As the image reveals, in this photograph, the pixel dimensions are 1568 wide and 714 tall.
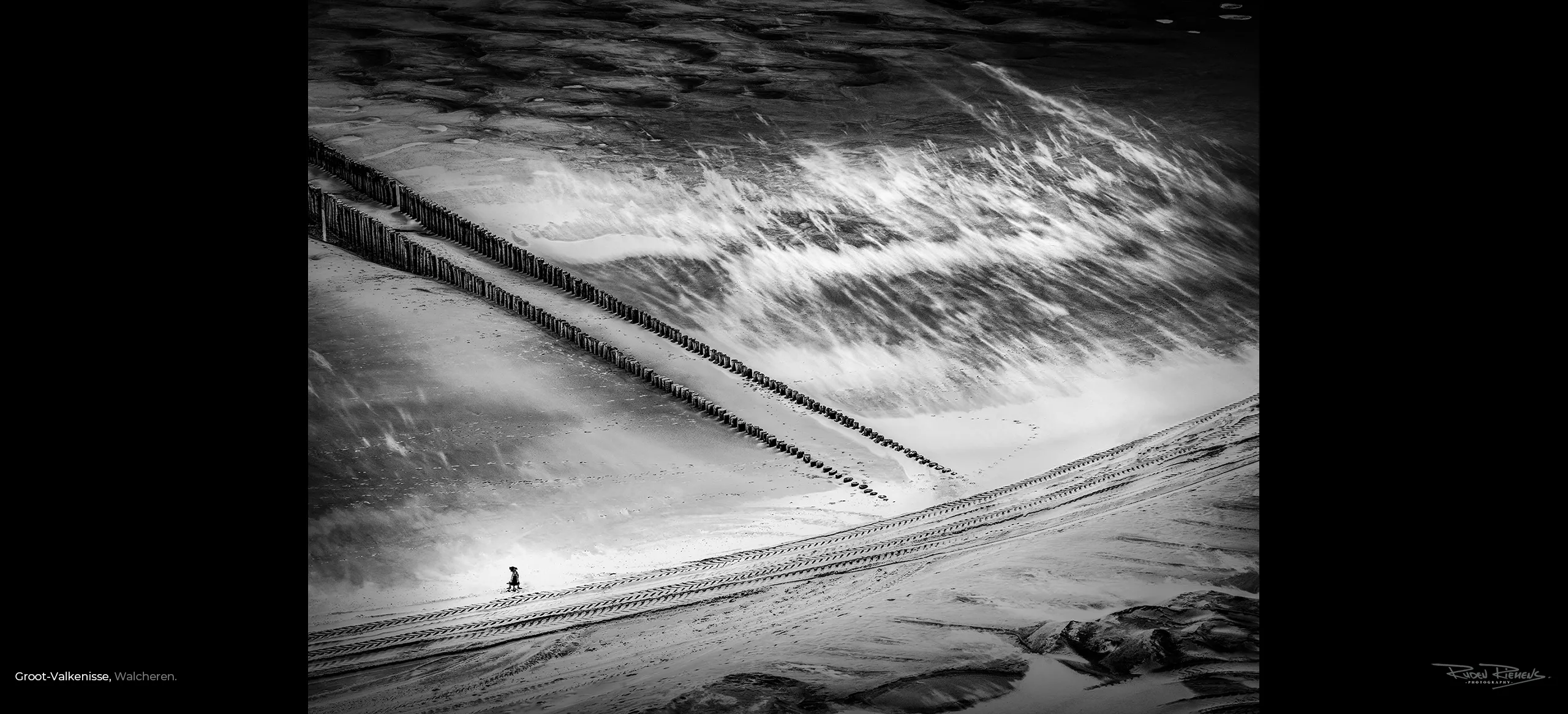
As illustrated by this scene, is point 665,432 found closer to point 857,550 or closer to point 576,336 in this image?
point 576,336

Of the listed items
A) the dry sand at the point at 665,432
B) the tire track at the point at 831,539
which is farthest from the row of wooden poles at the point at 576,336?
the tire track at the point at 831,539

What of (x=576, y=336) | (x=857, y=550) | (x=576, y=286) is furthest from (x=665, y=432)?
(x=857, y=550)

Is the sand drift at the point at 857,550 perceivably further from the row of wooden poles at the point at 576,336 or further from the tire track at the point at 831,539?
the row of wooden poles at the point at 576,336

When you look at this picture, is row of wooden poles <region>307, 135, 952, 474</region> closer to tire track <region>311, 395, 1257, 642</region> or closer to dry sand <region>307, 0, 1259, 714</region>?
dry sand <region>307, 0, 1259, 714</region>

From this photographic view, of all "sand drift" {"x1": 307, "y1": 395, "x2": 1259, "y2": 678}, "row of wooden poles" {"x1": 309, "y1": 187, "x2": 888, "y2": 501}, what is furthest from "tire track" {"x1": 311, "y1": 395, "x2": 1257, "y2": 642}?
"row of wooden poles" {"x1": 309, "y1": 187, "x2": 888, "y2": 501}
